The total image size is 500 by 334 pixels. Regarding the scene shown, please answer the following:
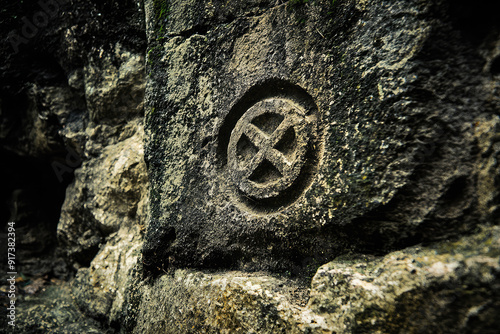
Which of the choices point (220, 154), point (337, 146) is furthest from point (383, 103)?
point (220, 154)

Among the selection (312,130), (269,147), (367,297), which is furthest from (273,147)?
(367,297)

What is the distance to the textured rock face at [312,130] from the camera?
73 cm

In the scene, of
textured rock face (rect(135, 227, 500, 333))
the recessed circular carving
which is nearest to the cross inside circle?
the recessed circular carving

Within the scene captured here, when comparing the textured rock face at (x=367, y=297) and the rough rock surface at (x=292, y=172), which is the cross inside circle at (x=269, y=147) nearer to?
the rough rock surface at (x=292, y=172)

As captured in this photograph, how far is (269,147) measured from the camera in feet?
3.28

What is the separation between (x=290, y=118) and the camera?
979 mm

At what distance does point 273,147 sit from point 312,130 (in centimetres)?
13

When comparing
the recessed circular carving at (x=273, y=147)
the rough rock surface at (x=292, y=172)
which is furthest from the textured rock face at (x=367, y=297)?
the recessed circular carving at (x=273, y=147)

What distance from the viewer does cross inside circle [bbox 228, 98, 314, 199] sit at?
0.95m

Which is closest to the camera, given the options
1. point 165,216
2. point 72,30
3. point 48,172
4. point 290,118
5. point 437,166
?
point 437,166

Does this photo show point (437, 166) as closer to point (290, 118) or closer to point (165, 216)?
point (290, 118)

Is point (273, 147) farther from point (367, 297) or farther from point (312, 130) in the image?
point (367, 297)

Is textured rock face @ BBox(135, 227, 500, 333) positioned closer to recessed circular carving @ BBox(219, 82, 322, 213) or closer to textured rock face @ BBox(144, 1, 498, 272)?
textured rock face @ BBox(144, 1, 498, 272)

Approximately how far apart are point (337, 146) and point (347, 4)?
15.8 inches
